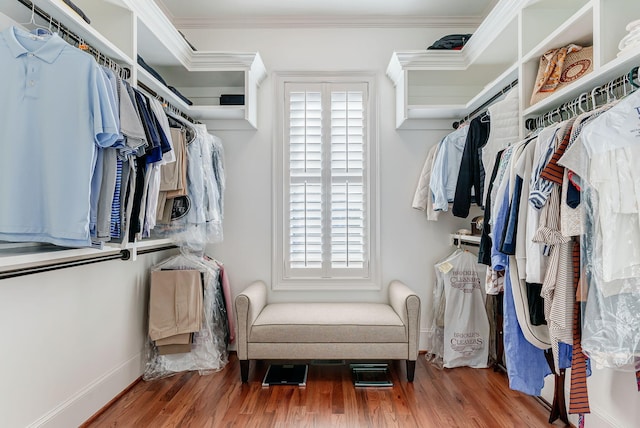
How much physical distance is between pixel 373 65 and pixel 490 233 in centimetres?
200

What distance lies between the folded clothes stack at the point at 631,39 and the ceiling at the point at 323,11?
1890mm

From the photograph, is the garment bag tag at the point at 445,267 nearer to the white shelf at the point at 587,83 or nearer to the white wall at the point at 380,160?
the white wall at the point at 380,160

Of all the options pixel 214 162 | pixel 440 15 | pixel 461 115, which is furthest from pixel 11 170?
pixel 440 15

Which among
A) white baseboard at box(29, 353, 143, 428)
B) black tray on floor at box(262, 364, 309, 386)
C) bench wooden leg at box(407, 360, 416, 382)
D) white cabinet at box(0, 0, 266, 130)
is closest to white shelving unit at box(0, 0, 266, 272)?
white cabinet at box(0, 0, 266, 130)

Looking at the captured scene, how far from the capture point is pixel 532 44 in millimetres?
2264

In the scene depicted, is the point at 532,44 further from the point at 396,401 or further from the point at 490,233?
the point at 396,401

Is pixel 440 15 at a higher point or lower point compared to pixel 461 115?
higher

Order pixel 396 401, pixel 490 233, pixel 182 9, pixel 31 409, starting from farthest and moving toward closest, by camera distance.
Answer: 1. pixel 182 9
2. pixel 396 401
3. pixel 490 233
4. pixel 31 409

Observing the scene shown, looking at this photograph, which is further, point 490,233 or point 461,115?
point 461,115

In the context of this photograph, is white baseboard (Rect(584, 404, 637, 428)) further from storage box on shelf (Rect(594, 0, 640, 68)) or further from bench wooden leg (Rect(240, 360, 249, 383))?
bench wooden leg (Rect(240, 360, 249, 383))

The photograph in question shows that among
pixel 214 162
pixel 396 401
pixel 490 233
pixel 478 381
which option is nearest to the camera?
pixel 490 233

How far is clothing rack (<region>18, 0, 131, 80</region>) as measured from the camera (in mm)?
1663

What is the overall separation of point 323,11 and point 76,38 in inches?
81.2

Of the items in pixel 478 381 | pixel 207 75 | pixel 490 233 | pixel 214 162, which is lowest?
pixel 478 381
